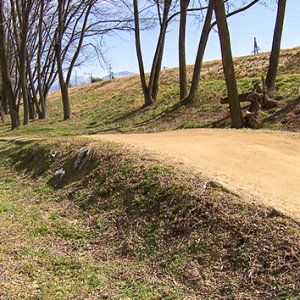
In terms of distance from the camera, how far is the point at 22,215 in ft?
20.5

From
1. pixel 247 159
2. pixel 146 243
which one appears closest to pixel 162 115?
pixel 247 159

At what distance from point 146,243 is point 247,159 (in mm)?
2540

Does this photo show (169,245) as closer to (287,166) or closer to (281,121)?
(287,166)

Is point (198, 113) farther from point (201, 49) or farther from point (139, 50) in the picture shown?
point (139, 50)

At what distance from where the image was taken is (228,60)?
35.2ft

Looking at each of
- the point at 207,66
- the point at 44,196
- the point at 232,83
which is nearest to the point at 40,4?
the point at 207,66

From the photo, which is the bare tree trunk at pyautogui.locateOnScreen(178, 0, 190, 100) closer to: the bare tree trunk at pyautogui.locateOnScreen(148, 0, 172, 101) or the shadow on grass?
the shadow on grass

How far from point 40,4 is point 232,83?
54.1ft

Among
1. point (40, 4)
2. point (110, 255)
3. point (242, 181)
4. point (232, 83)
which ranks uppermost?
point (40, 4)

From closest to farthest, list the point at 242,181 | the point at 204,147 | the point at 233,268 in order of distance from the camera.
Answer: the point at 233,268 < the point at 242,181 < the point at 204,147

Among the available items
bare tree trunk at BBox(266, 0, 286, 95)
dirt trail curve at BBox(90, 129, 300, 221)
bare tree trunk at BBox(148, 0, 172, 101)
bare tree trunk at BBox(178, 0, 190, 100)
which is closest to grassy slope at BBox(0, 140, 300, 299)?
dirt trail curve at BBox(90, 129, 300, 221)

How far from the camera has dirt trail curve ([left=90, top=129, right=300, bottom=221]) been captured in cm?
477

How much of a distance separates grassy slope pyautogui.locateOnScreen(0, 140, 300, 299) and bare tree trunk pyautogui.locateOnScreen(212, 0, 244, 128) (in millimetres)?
4711

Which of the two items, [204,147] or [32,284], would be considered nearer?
[32,284]
